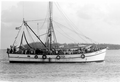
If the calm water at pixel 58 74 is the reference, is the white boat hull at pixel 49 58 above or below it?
above

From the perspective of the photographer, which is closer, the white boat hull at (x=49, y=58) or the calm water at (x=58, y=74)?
the calm water at (x=58, y=74)

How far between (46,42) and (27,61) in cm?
604

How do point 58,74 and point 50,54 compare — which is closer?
point 58,74

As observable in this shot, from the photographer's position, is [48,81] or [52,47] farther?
[52,47]

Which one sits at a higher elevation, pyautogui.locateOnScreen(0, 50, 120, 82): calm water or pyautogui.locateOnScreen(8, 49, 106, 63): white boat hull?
pyautogui.locateOnScreen(8, 49, 106, 63): white boat hull

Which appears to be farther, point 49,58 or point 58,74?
point 49,58

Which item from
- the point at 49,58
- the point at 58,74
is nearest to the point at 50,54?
the point at 49,58

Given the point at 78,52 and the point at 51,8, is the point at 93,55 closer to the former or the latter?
the point at 78,52

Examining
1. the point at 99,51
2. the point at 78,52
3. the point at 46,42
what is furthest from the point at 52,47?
the point at 99,51

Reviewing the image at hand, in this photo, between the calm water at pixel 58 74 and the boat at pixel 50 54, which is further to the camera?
the boat at pixel 50 54

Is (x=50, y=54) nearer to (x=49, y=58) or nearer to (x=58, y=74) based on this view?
(x=49, y=58)

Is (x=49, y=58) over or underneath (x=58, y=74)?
over

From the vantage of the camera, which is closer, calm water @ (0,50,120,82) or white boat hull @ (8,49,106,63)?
calm water @ (0,50,120,82)

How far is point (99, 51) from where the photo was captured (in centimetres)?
6431
